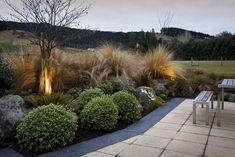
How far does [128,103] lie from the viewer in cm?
451

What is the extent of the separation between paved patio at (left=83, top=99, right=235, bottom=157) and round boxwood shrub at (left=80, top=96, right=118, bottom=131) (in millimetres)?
467

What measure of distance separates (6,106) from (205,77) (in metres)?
6.24

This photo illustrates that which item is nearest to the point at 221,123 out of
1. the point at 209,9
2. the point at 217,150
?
the point at 217,150

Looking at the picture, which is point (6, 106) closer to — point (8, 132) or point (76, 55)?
point (8, 132)

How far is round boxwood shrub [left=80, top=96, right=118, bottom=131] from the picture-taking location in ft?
12.7

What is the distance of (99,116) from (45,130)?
0.95 metres

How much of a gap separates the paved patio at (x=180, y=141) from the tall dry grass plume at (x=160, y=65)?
297cm

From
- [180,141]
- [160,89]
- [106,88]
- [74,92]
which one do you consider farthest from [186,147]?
[160,89]

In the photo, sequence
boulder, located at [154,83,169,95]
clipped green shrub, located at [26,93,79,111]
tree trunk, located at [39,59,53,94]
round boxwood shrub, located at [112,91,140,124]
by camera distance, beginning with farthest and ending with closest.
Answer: boulder, located at [154,83,169,95], tree trunk, located at [39,59,53,94], round boxwood shrub, located at [112,91,140,124], clipped green shrub, located at [26,93,79,111]

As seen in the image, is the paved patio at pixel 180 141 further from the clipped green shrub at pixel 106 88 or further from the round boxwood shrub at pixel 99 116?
the clipped green shrub at pixel 106 88

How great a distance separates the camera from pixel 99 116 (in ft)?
12.7

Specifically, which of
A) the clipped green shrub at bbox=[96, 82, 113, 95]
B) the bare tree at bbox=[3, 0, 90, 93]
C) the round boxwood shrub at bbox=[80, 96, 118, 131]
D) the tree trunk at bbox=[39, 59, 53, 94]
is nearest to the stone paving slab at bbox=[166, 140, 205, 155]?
the round boxwood shrub at bbox=[80, 96, 118, 131]

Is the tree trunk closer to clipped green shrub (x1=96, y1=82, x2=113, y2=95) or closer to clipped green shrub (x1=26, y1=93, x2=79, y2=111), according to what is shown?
clipped green shrub (x1=26, y1=93, x2=79, y2=111)

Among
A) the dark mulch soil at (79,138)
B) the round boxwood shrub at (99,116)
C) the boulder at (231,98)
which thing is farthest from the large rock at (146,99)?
the boulder at (231,98)
